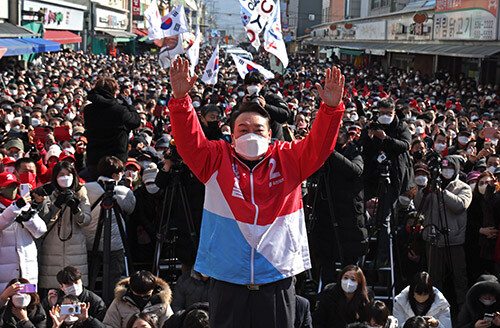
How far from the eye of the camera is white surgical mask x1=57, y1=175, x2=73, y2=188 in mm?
6008

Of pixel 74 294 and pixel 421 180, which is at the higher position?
pixel 421 180

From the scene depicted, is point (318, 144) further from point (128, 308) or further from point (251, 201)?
point (128, 308)

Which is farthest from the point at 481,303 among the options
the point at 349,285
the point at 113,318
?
the point at 113,318

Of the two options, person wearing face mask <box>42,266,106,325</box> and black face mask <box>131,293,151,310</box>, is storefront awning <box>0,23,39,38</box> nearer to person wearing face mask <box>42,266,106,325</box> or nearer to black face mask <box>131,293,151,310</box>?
person wearing face mask <box>42,266,106,325</box>

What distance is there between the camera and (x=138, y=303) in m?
5.51

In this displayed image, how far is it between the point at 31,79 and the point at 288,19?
2998 inches

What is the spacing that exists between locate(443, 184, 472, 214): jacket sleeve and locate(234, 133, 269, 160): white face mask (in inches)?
167

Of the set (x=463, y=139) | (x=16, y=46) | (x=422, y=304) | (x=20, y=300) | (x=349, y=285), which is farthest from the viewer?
(x=16, y=46)

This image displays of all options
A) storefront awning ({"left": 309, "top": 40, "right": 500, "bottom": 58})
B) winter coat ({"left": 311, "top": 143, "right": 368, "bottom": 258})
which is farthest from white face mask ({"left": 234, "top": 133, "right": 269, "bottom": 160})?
storefront awning ({"left": 309, "top": 40, "right": 500, "bottom": 58})

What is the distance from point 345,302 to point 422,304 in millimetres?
618

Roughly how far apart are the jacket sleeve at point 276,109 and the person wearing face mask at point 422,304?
1913mm

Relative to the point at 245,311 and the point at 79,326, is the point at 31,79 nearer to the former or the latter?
the point at 79,326

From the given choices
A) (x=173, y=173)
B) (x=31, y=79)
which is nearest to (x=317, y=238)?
(x=173, y=173)

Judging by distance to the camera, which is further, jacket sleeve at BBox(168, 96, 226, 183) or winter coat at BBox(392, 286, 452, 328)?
winter coat at BBox(392, 286, 452, 328)
